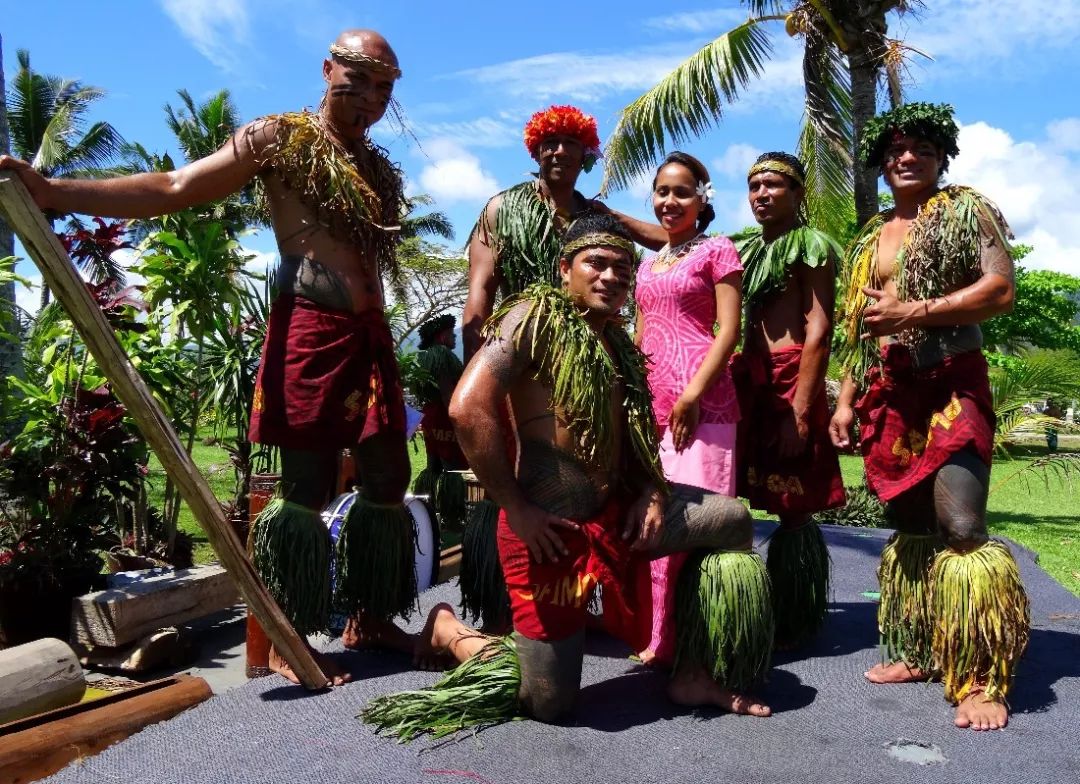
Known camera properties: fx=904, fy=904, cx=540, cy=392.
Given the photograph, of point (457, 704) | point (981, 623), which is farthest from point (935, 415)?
point (457, 704)

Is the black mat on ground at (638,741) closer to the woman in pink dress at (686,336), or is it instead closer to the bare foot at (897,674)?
the bare foot at (897,674)

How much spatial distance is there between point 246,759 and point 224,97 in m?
25.4

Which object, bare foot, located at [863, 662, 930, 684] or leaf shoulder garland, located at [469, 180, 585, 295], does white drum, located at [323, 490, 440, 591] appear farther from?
bare foot, located at [863, 662, 930, 684]

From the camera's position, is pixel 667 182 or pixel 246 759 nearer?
pixel 246 759

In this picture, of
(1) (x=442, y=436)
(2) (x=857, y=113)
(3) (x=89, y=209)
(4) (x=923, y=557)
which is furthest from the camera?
(2) (x=857, y=113)

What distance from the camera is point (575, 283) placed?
2.57 meters

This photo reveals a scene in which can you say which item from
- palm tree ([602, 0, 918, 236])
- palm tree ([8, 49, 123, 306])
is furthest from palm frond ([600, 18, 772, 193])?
palm tree ([8, 49, 123, 306])

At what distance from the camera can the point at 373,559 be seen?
3.16m

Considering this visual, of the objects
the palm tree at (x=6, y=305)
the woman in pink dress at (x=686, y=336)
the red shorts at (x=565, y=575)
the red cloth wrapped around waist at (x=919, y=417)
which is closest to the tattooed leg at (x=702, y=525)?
the red shorts at (x=565, y=575)

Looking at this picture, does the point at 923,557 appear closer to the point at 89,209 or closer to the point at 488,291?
the point at 488,291

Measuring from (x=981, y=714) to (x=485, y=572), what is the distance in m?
1.64

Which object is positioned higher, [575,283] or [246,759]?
[575,283]

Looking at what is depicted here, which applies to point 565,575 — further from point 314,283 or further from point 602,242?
point 314,283

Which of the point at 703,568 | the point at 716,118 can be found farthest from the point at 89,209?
the point at 716,118
